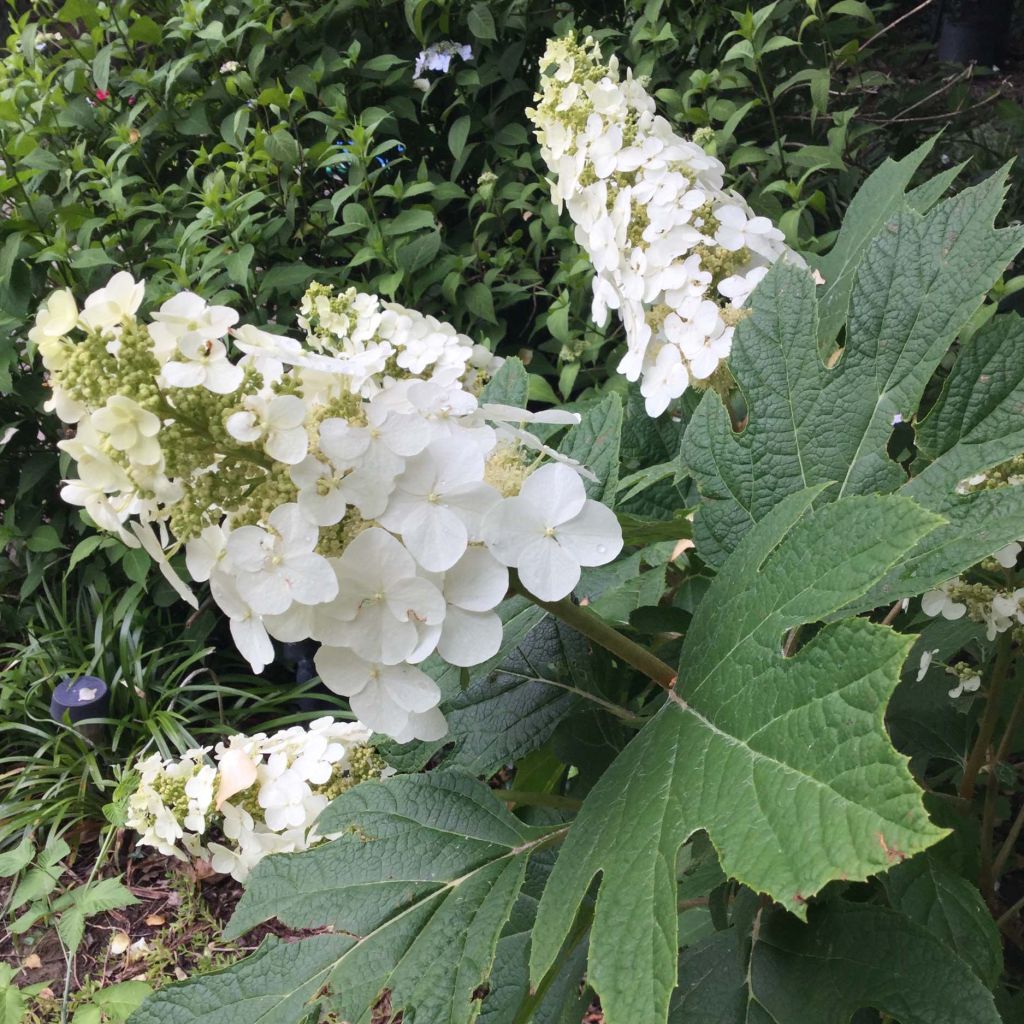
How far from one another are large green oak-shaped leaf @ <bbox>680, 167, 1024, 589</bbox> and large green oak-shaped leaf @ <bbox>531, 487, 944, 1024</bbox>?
0.12 meters

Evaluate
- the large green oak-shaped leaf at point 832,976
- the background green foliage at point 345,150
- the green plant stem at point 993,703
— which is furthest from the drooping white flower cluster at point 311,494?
the background green foliage at point 345,150

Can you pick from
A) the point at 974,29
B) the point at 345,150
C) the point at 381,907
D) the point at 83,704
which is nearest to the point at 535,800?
the point at 381,907

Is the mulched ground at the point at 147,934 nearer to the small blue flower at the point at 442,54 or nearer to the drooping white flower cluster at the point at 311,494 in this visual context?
the drooping white flower cluster at the point at 311,494

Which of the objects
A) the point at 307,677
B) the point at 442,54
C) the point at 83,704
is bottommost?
the point at 83,704

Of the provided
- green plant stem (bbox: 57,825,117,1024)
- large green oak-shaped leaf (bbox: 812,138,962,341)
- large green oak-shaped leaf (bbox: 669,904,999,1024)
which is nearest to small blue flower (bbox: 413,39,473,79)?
large green oak-shaped leaf (bbox: 812,138,962,341)

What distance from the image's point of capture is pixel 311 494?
584 millimetres

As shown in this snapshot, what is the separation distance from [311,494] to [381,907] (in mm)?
367

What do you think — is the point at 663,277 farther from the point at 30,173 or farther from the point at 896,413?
the point at 30,173

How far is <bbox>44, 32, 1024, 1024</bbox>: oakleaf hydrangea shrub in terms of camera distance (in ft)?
1.76

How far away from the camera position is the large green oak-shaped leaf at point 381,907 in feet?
2.26

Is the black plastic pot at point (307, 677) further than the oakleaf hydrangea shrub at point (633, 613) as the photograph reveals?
Yes

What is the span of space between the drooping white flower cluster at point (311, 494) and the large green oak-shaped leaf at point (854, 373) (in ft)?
0.57

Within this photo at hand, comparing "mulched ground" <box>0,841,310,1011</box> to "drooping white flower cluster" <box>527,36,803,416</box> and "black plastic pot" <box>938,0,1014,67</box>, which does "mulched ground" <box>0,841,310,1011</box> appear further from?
"black plastic pot" <box>938,0,1014,67</box>

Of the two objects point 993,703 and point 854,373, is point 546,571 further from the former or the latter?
point 993,703
